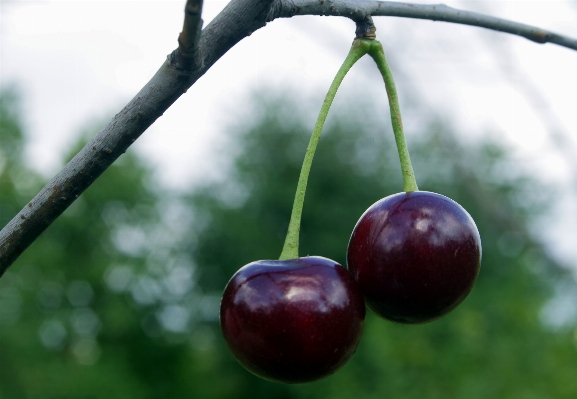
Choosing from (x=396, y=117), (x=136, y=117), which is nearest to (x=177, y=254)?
(x=396, y=117)

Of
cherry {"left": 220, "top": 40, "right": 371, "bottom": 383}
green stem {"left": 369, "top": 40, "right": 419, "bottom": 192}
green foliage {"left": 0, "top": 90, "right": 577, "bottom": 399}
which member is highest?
green stem {"left": 369, "top": 40, "right": 419, "bottom": 192}

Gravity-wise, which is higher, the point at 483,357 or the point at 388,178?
the point at 483,357

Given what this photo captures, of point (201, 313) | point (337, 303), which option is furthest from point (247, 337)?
point (201, 313)

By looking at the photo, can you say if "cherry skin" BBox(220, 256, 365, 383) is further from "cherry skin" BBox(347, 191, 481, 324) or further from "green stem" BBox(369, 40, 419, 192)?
"green stem" BBox(369, 40, 419, 192)

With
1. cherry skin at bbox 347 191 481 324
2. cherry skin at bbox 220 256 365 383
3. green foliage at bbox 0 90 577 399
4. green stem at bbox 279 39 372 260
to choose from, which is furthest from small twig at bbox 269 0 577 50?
green foliage at bbox 0 90 577 399

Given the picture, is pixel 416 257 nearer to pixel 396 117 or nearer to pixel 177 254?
pixel 396 117

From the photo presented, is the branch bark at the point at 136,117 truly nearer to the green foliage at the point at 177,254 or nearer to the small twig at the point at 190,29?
the small twig at the point at 190,29

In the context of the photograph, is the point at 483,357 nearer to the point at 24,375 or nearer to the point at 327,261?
the point at 327,261
